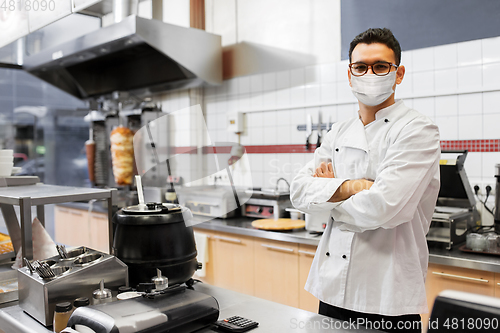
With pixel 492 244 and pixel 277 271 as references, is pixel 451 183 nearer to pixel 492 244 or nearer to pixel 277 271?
pixel 492 244

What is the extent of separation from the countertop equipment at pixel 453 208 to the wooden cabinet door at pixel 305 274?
0.72 meters

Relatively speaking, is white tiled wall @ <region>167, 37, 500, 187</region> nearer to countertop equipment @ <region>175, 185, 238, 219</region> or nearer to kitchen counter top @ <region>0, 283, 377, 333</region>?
countertop equipment @ <region>175, 185, 238, 219</region>

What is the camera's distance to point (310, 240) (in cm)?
252

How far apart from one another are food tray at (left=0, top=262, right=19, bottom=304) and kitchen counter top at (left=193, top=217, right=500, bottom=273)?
1513 mm

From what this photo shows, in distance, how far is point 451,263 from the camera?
2.01 metres

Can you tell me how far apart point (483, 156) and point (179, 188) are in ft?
6.76

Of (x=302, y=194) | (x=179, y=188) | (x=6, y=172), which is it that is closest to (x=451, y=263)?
(x=302, y=194)

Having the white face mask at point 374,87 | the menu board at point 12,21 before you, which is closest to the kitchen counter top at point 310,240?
the white face mask at point 374,87

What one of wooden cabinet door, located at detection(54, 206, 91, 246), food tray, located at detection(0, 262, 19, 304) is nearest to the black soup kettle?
food tray, located at detection(0, 262, 19, 304)

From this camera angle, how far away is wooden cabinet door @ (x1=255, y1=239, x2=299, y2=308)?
8.71ft

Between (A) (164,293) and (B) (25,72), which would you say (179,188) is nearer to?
(A) (164,293)

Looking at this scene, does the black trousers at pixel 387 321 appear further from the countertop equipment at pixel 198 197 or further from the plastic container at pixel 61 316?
the plastic container at pixel 61 316

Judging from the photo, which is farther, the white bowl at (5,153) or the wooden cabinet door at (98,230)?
the wooden cabinet door at (98,230)

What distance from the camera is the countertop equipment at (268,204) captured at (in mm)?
3016
